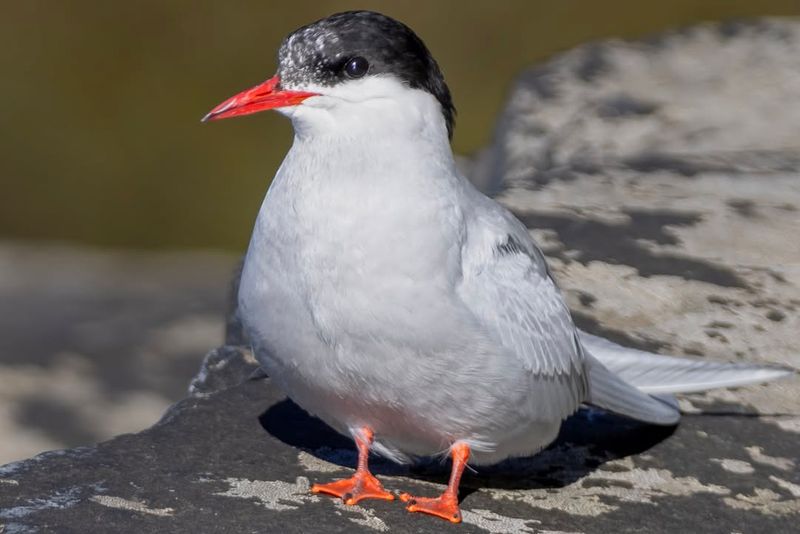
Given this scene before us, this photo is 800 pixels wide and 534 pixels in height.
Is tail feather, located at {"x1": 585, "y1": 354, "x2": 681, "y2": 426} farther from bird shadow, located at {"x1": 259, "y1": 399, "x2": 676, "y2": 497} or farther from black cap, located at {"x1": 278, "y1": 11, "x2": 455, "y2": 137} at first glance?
black cap, located at {"x1": 278, "y1": 11, "x2": 455, "y2": 137}

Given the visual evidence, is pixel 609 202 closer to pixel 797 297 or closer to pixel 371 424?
pixel 797 297

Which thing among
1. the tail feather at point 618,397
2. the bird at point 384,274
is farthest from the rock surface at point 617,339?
the bird at point 384,274

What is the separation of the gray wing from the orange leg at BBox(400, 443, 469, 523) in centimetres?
26

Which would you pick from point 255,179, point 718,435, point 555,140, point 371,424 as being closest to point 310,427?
point 371,424

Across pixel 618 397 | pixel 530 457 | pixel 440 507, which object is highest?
pixel 618 397

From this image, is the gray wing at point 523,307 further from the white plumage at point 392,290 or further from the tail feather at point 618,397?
the tail feather at point 618,397

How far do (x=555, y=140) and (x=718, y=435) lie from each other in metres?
3.29

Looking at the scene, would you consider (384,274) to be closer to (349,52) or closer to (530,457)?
(349,52)

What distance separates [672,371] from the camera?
205 inches

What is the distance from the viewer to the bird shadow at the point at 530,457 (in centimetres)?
492

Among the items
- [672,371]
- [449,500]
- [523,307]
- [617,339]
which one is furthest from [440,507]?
[617,339]

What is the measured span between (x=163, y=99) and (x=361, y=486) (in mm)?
6944

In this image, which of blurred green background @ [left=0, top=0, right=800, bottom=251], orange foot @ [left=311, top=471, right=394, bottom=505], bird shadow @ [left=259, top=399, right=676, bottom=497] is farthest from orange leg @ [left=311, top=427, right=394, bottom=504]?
blurred green background @ [left=0, top=0, right=800, bottom=251]

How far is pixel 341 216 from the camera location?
4.34 m
